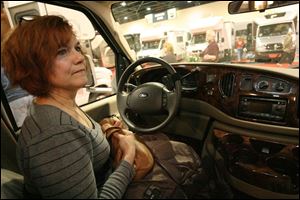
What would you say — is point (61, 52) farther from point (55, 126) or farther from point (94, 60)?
point (94, 60)

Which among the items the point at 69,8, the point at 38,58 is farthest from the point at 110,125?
the point at 69,8

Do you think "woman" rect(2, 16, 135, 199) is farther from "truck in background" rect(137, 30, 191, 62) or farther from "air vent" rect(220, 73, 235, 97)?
"truck in background" rect(137, 30, 191, 62)

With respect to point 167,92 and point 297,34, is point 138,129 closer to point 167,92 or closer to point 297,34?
point 167,92

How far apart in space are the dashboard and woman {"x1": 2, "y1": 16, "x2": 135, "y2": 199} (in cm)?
74

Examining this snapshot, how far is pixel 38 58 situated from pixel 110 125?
516mm

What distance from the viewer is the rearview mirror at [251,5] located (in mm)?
1652

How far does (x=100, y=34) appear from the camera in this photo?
6.80 ft

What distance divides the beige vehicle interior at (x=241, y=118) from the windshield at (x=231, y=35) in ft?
0.80

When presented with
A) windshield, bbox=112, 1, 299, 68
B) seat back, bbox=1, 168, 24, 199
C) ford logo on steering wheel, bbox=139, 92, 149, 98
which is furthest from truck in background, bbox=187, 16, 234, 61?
seat back, bbox=1, 168, 24, 199

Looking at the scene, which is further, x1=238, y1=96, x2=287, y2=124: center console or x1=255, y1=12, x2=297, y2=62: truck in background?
x1=255, y1=12, x2=297, y2=62: truck in background

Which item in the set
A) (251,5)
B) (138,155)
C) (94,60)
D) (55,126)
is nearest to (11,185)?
(55,126)

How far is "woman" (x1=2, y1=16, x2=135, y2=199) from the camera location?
2.41ft

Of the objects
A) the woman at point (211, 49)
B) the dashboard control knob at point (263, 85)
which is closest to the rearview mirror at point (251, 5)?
the woman at point (211, 49)

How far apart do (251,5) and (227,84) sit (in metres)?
0.58
